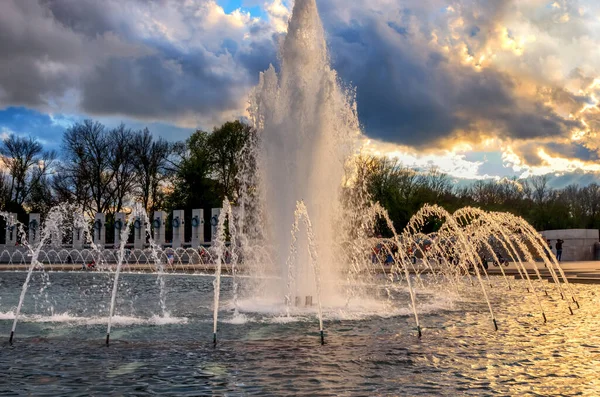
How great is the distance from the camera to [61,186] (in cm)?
5744

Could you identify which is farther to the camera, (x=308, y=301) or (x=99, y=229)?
(x=99, y=229)

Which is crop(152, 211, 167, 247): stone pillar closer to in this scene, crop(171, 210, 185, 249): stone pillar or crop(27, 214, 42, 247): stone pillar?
crop(171, 210, 185, 249): stone pillar

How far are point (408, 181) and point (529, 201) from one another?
27055 millimetres

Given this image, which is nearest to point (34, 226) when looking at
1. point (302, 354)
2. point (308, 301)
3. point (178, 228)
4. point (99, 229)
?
point (99, 229)

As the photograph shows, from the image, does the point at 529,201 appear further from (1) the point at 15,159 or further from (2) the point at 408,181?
(1) the point at 15,159

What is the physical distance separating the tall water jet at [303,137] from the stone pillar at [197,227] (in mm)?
30566

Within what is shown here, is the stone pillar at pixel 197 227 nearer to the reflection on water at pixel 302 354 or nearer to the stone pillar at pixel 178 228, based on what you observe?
the stone pillar at pixel 178 228

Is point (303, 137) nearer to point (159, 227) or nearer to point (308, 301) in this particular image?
point (308, 301)

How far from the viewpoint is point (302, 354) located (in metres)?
8.94

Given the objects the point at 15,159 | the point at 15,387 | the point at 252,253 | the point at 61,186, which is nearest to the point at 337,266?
the point at 252,253

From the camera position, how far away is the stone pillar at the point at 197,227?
156 ft

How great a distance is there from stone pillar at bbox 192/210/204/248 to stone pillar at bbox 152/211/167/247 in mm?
2469

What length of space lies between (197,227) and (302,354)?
39947 mm

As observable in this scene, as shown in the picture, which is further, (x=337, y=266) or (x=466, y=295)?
(x=466, y=295)
